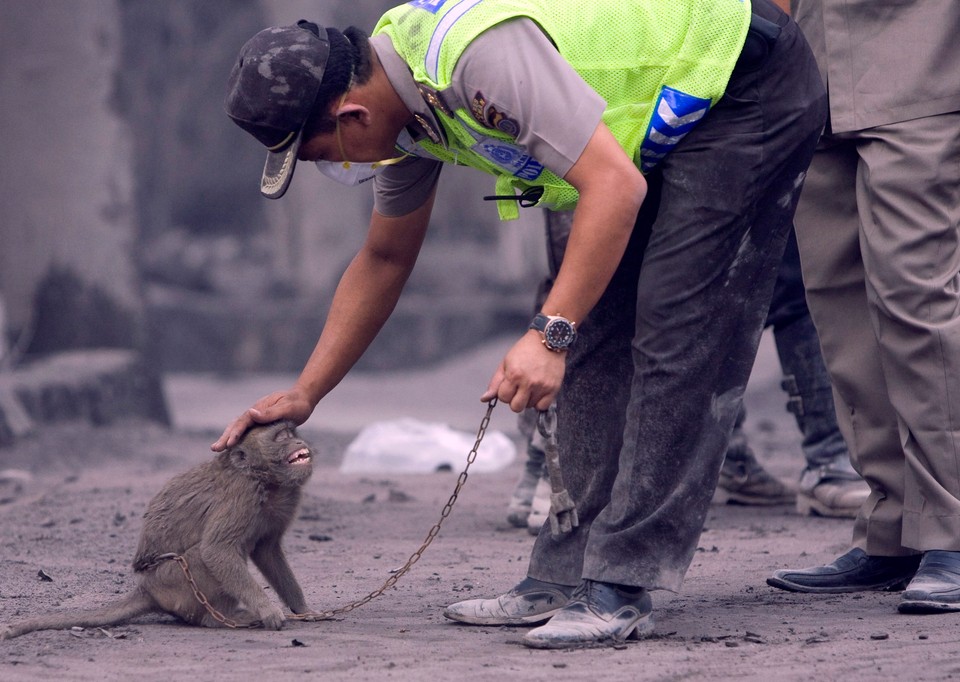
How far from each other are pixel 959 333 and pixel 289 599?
204 centimetres

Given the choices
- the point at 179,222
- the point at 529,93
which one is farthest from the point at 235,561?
the point at 179,222

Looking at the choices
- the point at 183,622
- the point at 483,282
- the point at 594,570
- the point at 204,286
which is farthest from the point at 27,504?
the point at 204,286

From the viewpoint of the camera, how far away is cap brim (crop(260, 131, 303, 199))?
325 centimetres

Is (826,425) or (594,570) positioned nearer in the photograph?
(594,570)

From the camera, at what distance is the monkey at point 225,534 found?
378 cm

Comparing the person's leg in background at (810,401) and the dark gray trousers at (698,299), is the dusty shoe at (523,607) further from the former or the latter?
the person's leg in background at (810,401)

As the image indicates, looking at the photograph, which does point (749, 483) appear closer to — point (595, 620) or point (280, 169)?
point (595, 620)

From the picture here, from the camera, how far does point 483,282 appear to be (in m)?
14.4

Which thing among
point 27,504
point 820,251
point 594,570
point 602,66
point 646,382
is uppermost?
point 602,66

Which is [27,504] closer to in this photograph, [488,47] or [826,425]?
[826,425]

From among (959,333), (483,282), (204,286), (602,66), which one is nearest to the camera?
(602,66)

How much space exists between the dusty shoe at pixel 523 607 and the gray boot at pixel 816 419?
1997 millimetres

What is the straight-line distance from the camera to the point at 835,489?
5258 mm

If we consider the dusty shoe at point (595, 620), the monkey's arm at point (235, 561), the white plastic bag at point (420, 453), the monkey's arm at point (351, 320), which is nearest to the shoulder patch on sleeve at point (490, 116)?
the monkey's arm at point (351, 320)
